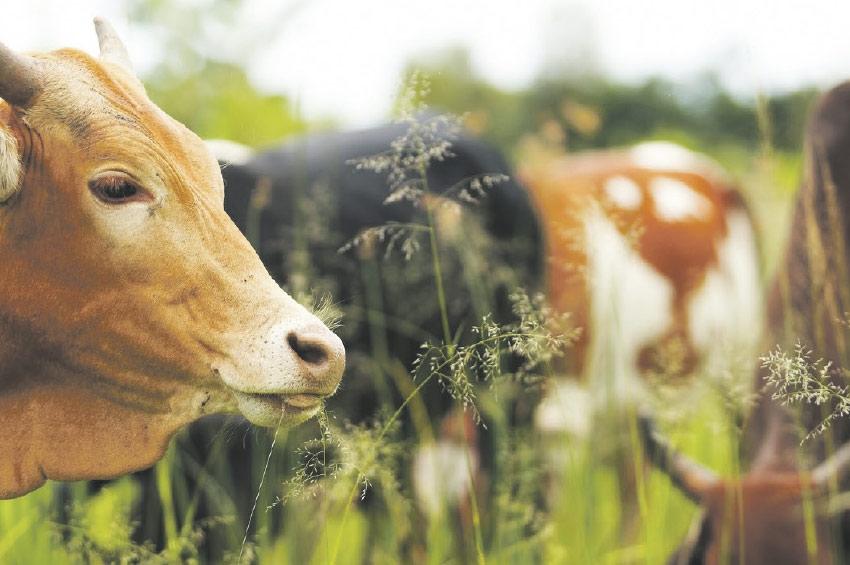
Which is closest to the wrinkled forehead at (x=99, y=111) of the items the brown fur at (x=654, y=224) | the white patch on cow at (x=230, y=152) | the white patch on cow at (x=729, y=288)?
the white patch on cow at (x=230, y=152)

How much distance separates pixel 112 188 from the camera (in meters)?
1.62

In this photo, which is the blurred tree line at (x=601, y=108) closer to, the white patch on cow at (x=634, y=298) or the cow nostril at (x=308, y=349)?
the white patch on cow at (x=634, y=298)

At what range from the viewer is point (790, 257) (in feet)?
11.7

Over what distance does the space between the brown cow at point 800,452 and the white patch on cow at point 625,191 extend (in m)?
1.82

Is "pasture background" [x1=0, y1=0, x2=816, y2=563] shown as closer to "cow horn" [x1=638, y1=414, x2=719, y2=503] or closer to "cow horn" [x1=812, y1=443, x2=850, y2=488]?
"cow horn" [x1=638, y1=414, x2=719, y2=503]

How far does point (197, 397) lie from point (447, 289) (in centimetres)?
197

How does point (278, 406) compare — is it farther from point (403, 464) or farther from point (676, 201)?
point (676, 201)

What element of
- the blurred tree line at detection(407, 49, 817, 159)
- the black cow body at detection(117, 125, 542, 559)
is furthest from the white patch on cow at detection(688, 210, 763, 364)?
the blurred tree line at detection(407, 49, 817, 159)

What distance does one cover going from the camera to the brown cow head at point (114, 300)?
5.25 feet

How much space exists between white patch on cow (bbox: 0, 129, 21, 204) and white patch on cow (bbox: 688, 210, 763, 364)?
161 inches

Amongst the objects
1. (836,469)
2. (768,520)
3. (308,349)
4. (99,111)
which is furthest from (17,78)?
(836,469)

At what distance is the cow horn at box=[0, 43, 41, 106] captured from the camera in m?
1.57

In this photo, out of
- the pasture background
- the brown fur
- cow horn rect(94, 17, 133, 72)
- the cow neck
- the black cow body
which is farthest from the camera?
the brown fur

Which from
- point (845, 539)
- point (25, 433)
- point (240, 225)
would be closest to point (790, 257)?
point (845, 539)
